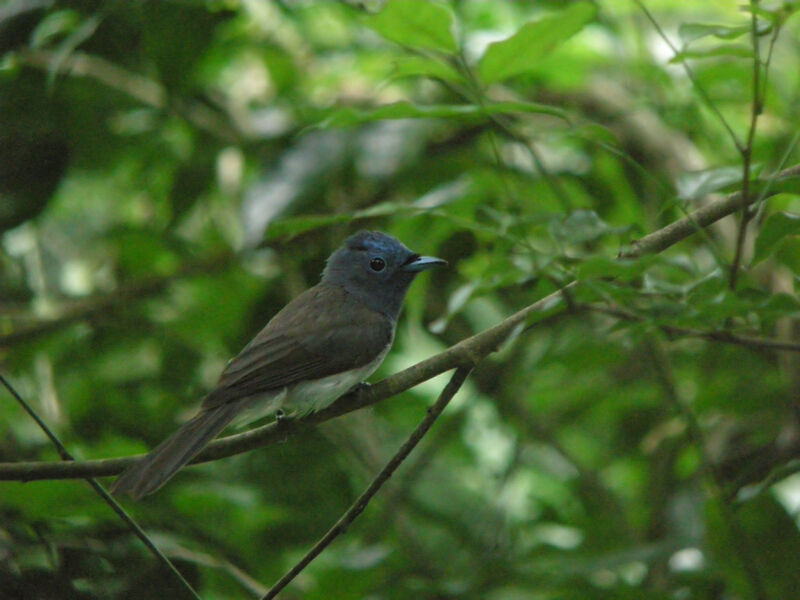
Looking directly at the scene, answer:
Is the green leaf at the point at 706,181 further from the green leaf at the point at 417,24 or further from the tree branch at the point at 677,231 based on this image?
the green leaf at the point at 417,24

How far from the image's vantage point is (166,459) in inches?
95.7

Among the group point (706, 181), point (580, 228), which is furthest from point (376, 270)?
point (706, 181)

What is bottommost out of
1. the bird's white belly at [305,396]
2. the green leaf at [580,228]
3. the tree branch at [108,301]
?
the tree branch at [108,301]

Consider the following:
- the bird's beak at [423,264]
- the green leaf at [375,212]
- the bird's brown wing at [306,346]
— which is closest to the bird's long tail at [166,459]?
the bird's brown wing at [306,346]

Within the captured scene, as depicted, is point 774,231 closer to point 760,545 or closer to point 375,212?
point 375,212

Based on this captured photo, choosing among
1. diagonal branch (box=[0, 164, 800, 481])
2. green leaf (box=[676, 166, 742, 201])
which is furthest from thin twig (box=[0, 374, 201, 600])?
green leaf (box=[676, 166, 742, 201])

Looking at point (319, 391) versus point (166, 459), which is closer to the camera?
point (166, 459)

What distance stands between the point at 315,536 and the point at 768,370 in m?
2.08

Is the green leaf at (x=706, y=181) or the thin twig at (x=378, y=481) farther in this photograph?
the thin twig at (x=378, y=481)

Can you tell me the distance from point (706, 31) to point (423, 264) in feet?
5.63

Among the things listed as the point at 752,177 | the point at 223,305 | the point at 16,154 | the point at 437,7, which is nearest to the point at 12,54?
the point at 16,154

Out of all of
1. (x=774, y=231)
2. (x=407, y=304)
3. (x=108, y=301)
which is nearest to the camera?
(x=774, y=231)

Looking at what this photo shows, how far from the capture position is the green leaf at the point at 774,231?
70.4 inches

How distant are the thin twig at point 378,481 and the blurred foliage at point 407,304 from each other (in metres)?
0.37
